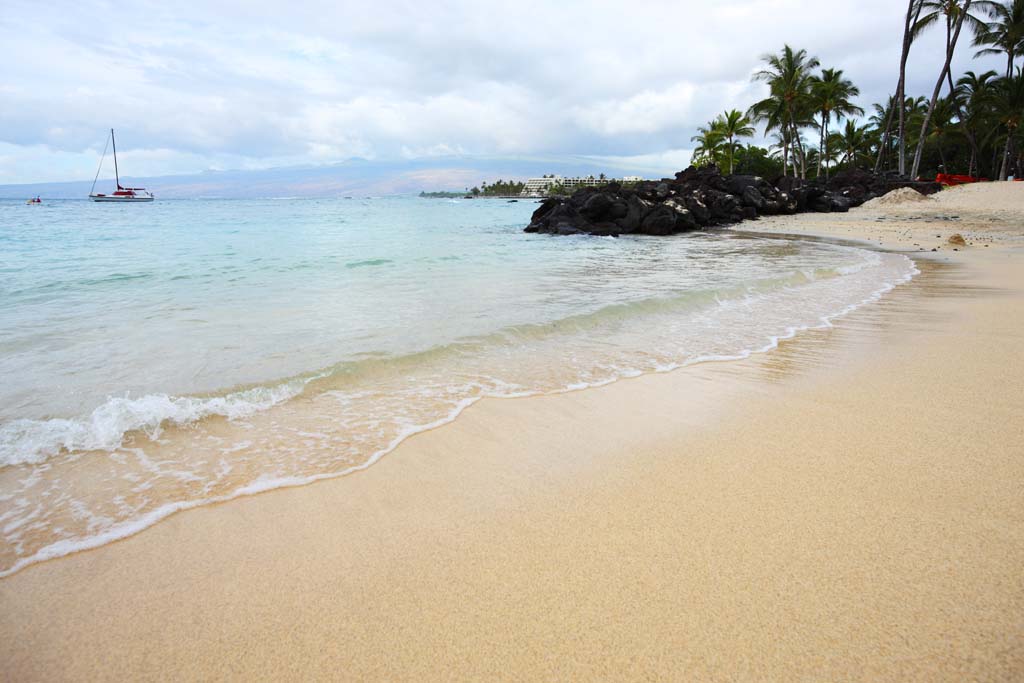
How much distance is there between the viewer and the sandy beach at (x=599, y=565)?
1.51 meters

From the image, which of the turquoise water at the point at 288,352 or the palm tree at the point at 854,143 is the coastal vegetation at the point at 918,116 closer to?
the palm tree at the point at 854,143

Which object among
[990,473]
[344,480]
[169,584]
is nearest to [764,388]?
[990,473]

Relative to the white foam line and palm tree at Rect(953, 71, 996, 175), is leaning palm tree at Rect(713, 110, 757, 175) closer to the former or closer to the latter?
palm tree at Rect(953, 71, 996, 175)

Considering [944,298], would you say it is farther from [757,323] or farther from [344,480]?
[344,480]

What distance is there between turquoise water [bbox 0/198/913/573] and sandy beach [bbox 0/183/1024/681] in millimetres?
431

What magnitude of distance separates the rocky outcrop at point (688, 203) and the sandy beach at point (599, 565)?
19.9m

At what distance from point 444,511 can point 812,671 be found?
4.72 feet

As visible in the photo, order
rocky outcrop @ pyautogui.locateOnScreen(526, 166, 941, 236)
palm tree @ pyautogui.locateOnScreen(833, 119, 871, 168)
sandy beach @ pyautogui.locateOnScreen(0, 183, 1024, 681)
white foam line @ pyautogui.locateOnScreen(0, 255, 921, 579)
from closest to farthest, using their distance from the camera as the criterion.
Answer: sandy beach @ pyautogui.locateOnScreen(0, 183, 1024, 681) < white foam line @ pyautogui.locateOnScreen(0, 255, 921, 579) < rocky outcrop @ pyautogui.locateOnScreen(526, 166, 941, 236) < palm tree @ pyautogui.locateOnScreen(833, 119, 871, 168)

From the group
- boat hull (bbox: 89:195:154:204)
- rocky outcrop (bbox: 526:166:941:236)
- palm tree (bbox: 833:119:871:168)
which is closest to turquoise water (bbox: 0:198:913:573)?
rocky outcrop (bbox: 526:166:941:236)

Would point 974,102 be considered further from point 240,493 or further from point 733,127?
point 240,493

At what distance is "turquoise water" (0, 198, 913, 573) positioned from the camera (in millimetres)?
2748

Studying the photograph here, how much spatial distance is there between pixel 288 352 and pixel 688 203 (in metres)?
22.5

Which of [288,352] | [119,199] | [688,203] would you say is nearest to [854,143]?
[688,203]

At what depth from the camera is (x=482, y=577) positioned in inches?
73.3
